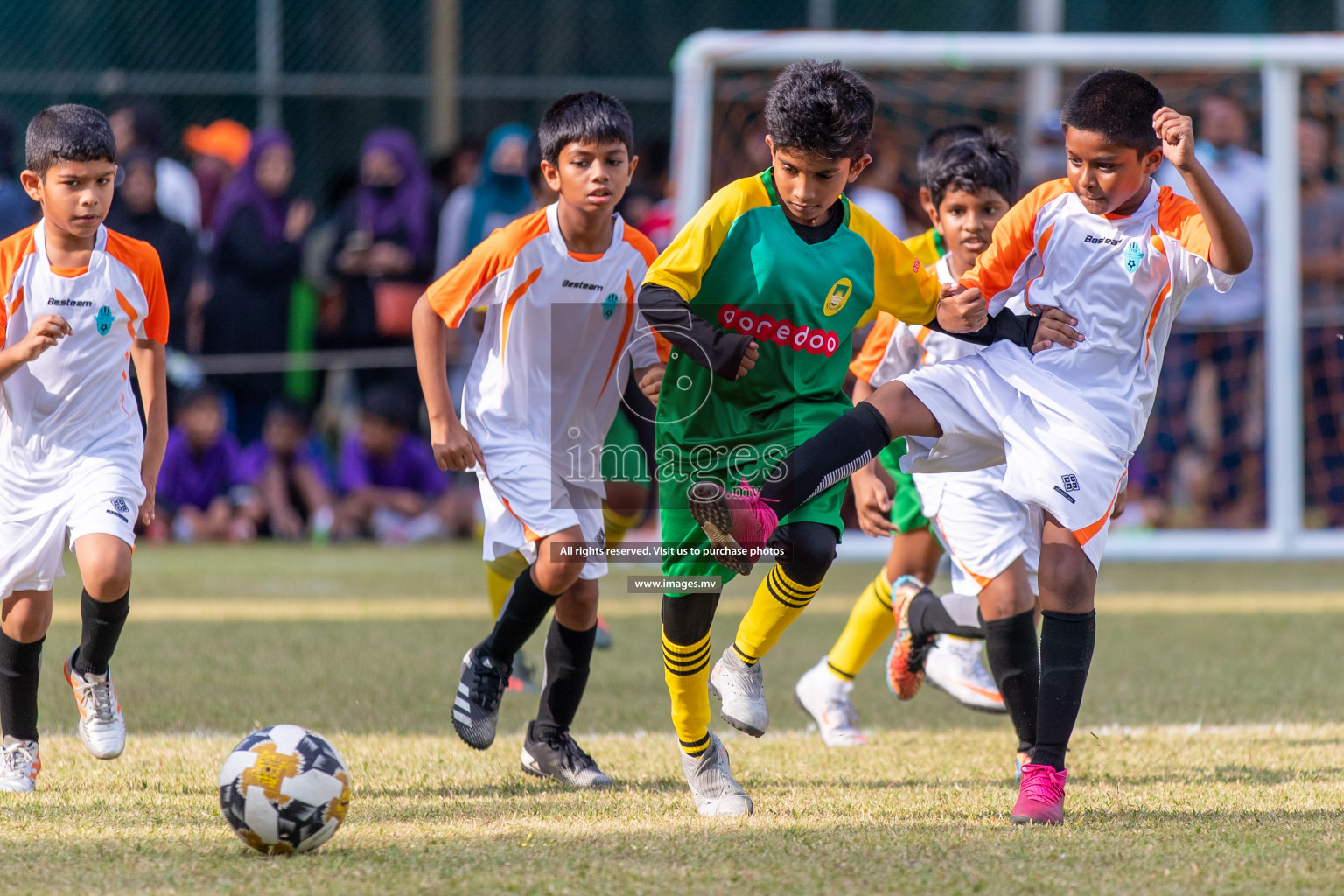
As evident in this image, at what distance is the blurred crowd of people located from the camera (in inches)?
405

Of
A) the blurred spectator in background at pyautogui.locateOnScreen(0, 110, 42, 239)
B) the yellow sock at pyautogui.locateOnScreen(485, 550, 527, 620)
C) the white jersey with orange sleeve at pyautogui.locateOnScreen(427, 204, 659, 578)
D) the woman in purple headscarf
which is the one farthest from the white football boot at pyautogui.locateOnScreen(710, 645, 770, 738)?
the woman in purple headscarf

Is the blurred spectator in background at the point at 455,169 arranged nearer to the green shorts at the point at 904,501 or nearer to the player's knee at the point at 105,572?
the green shorts at the point at 904,501

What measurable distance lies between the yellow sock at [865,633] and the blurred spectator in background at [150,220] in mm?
5576

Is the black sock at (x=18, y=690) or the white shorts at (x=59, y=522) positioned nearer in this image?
the white shorts at (x=59, y=522)

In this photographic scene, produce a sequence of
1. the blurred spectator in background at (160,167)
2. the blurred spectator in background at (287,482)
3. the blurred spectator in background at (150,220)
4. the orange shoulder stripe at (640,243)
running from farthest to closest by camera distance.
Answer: the blurred spectator in background at (287,482) < the blurred spectator in background at (160,167) < the blurred spectator in background at (150,220) < the orange shoulder stripe at (640,243)

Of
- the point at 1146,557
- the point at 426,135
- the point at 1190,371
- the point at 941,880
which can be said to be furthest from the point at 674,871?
the point at 426,135

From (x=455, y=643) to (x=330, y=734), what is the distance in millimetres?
1972

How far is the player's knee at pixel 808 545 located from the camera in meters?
3.90

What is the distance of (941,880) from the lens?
123 inches

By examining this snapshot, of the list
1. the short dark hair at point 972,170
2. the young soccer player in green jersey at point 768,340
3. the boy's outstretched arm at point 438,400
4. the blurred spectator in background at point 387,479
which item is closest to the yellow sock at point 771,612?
the young soccer player in green jersey at point 768,340

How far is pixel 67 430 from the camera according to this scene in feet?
13.8

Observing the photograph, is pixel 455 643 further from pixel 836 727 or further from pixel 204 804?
pixel 204 804

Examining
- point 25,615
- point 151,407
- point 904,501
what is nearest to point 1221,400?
point 904,501

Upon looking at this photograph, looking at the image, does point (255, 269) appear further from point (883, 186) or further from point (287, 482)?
Result: point (883, 186)
